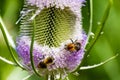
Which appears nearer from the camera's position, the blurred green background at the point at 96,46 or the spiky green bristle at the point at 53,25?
the spiky green bristle at the point at 53,25

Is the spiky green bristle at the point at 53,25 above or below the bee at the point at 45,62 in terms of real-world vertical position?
above

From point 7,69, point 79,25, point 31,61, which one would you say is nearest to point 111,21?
point 7,69

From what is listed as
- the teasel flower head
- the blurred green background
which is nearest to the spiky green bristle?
the teasel flower head

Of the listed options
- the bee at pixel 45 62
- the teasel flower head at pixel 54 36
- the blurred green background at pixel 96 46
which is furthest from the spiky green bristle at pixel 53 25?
the blurred green background at pixel 96 46

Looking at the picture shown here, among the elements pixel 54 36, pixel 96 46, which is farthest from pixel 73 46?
pixel 96 46

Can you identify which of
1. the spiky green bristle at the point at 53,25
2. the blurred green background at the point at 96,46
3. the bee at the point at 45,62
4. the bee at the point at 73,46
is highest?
the spiky green bristle at the point at 53,25

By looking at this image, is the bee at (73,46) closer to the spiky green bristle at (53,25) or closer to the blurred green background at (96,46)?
the spiky green bristle at (53,25)
